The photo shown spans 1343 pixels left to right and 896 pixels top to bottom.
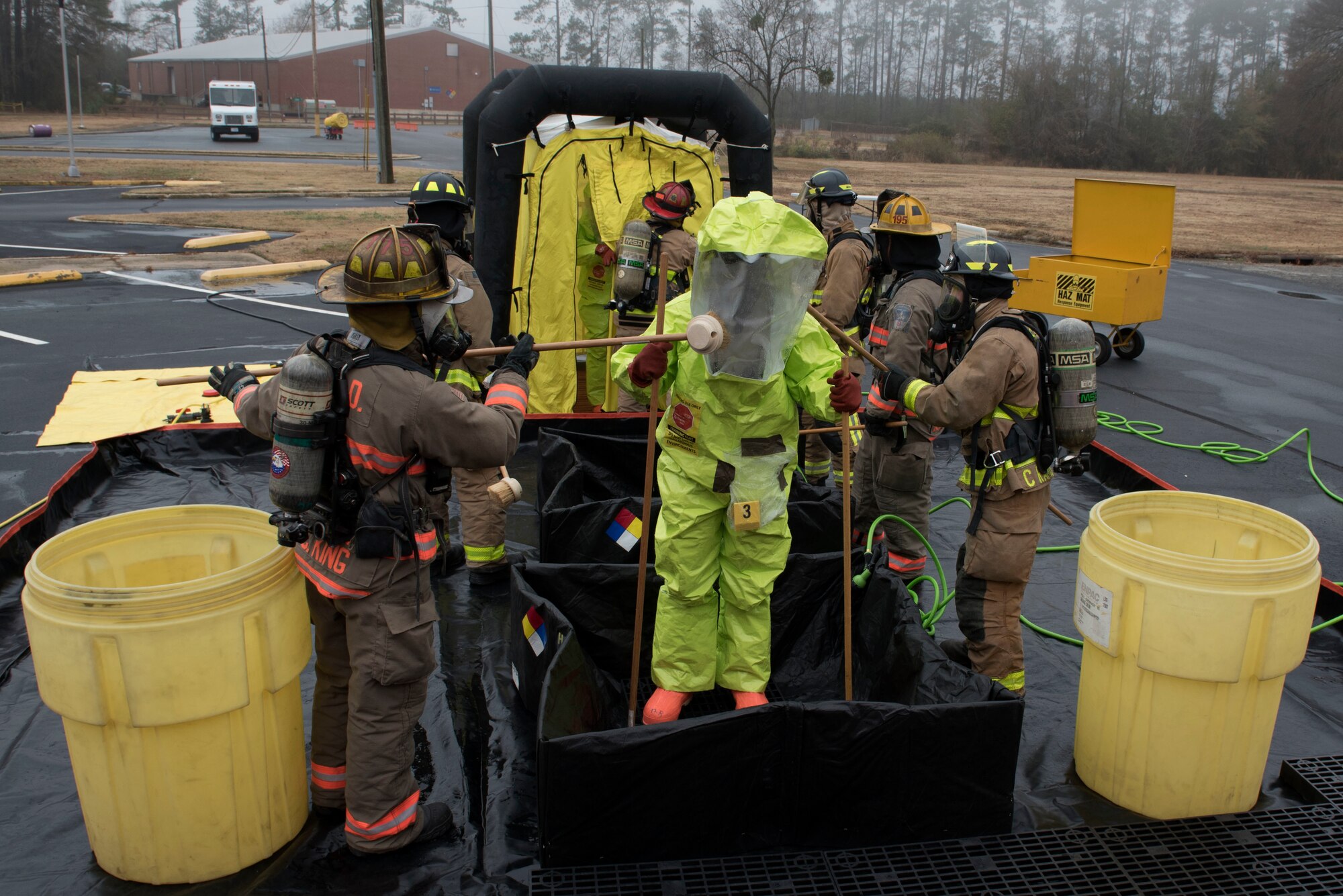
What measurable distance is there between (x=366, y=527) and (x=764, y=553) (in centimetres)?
144

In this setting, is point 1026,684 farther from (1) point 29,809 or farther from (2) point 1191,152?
(2) point 1191,152

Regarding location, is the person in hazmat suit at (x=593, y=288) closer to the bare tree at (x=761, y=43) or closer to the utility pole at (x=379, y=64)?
the utility pole at (x=379, y=64)

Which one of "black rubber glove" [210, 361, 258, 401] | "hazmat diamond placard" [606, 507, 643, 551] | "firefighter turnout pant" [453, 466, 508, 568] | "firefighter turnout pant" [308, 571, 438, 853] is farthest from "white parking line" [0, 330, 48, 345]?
"firefighter turnout pant" [308, 571, 438, 853]

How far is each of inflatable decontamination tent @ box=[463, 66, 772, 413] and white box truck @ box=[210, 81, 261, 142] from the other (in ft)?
130

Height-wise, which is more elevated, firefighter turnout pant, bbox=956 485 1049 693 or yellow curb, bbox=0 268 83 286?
yellow curb, bbox=0 268 83 286

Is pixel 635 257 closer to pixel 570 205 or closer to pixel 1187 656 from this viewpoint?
pixel 570 205

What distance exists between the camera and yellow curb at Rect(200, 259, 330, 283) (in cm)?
1323

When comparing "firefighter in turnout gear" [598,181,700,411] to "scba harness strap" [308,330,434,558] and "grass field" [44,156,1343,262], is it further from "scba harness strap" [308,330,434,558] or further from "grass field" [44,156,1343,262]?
"grass field" [44,156,1343,262]

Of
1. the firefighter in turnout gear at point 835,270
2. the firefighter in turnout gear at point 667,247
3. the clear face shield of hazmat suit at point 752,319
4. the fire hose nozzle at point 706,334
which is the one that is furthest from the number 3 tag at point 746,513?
the firefighter in turnout gear at point 667,247

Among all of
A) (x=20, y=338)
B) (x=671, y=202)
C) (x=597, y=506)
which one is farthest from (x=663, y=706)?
(x=20, y=338)

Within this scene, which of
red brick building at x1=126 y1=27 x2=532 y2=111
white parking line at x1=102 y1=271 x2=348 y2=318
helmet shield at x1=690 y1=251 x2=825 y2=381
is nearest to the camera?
helmet shield at x1=690 y1=251 x2=825 y2=381

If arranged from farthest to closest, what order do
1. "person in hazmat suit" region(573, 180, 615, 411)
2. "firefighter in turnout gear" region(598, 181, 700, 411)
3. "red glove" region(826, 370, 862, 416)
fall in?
"person in hazmat suit" region(573, 180, 615, 411) → "firefighter in turnout gear" region(598, 181, 700, 411) → "red glove" region(826, 370, 862, 416)

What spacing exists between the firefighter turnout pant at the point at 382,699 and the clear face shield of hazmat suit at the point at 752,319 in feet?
3.80

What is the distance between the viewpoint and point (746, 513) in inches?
137
